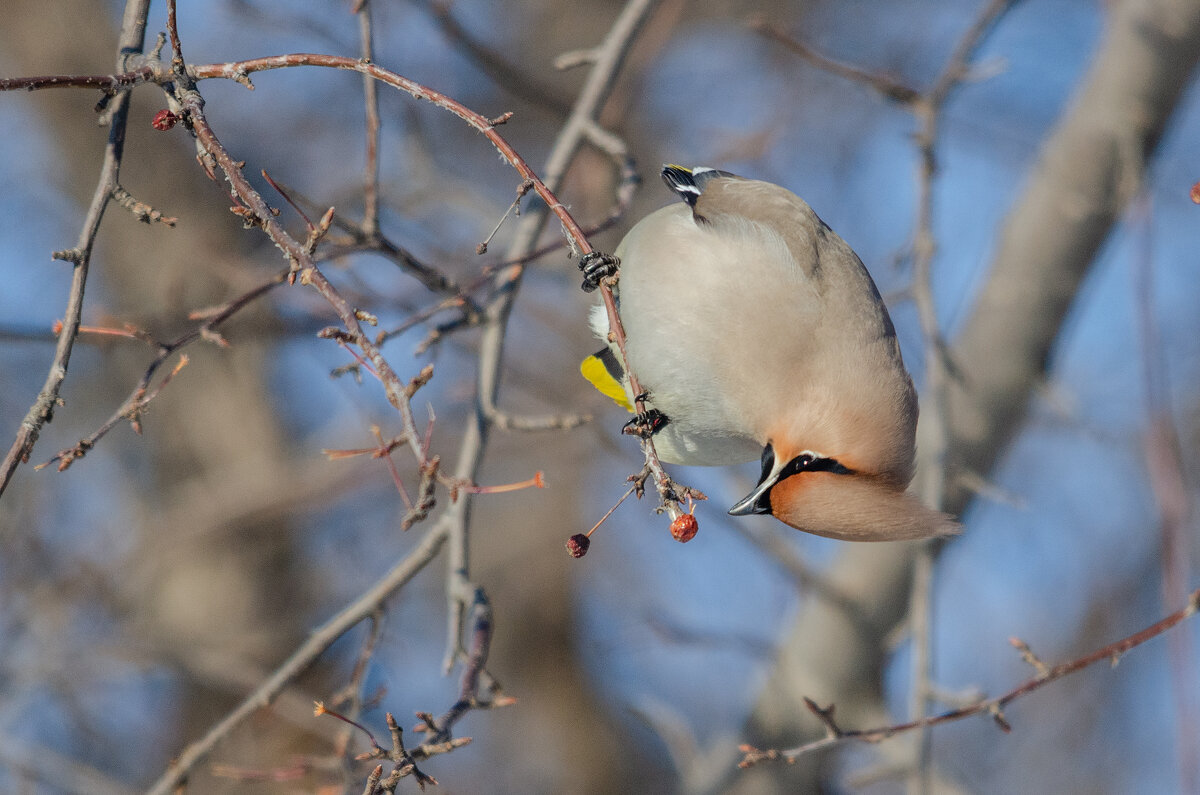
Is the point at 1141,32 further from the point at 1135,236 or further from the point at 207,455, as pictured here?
the point at 207,455

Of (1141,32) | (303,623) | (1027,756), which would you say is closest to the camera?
(1141,32)

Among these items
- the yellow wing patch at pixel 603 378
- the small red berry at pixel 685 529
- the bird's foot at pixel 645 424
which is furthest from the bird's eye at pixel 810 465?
the small red berry at pixel 685 529

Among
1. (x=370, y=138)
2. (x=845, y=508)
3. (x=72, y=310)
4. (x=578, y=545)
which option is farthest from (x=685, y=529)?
(x=370, y=138)

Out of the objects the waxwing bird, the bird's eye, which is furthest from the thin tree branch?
the bird's eye

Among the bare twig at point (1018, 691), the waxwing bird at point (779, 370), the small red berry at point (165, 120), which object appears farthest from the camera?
the waxwing bird at point (779, 370)

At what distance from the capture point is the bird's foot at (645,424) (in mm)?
2183

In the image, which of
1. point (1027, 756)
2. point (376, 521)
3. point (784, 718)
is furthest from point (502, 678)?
point (1027, 756)

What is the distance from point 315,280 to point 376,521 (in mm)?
7571

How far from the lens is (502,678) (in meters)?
9.45

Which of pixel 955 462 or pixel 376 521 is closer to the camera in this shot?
pixel 955 462

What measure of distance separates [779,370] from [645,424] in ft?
2.57

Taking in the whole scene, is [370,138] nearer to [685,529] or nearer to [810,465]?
[810,465]

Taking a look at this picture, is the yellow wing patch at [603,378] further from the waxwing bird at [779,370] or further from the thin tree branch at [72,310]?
the thin tree branch at [72,310]

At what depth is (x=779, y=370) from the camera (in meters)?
2.89
